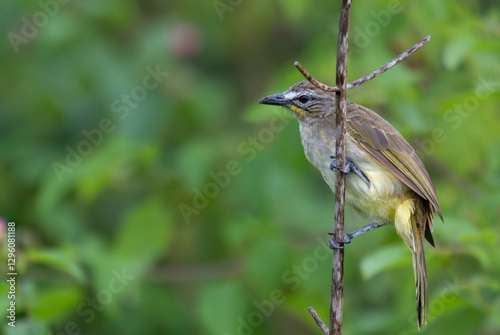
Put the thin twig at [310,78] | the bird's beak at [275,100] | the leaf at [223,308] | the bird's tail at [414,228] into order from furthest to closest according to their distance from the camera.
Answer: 1. the leaf at [223,308]
2. the bird's beak at [275,100]
3. the bird's tail at [414,228]
4. the thin twig at [310,78]

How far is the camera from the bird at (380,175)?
3490 mm

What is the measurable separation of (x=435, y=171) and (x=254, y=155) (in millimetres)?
1200

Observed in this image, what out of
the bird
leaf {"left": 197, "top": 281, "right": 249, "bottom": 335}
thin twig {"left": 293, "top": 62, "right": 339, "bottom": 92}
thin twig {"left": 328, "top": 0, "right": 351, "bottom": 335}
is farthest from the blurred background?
thin twig {"left": 293, "top": 62, "right": 339, "bottom": 92}

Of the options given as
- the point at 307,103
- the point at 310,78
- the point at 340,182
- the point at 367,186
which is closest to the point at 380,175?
the point at 367,186

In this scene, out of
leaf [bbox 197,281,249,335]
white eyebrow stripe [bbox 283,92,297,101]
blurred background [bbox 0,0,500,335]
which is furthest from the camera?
leaf [bbox 197,281,249,335]

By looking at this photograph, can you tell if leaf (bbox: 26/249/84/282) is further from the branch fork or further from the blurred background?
the branch fork

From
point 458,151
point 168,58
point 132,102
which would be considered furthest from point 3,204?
point 458,151

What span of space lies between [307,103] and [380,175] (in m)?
0.59

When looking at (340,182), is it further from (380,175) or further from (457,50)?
(457,50)

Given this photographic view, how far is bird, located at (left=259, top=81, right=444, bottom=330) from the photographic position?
349cm

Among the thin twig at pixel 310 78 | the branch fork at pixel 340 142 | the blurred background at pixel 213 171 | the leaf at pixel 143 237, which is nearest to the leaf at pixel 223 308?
the blurred background at pixel 213 171

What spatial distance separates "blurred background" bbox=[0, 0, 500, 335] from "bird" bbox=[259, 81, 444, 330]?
14 centimetres

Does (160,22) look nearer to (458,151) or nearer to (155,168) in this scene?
(155,168)

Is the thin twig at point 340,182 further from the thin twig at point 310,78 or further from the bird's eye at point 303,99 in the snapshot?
the bird's eye at point 303,99
